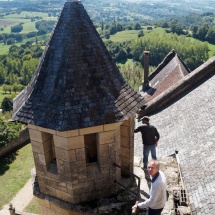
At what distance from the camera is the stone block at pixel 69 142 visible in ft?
21.4

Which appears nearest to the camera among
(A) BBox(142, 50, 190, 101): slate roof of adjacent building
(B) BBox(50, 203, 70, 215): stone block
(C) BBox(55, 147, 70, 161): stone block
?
(C) BBox(55, 147, 70, 161): stone block

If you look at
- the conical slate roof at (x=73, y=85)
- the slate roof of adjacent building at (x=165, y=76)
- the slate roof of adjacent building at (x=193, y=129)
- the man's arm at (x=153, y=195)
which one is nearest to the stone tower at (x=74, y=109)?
the conical slate roof at (x=73, y=85)

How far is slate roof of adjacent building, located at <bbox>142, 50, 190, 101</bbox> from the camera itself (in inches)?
893

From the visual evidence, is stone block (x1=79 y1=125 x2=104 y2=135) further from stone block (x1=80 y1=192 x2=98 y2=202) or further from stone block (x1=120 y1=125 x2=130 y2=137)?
stone block (x1=80 y1=192 x2=98 y2=202)

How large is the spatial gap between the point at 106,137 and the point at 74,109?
116 centimetres

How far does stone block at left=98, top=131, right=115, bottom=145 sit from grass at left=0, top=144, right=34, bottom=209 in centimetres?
1478

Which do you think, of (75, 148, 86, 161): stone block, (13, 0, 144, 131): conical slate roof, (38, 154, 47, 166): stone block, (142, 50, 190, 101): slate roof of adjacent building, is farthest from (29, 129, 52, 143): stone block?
(142, 50, 190, 101): slate roof of adjacent building

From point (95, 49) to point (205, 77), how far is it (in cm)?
1136

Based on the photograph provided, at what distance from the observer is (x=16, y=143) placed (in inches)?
1048

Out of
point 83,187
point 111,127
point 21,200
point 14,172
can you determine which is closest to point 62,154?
point 83,187

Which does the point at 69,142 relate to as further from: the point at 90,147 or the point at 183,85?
the point at 183,85

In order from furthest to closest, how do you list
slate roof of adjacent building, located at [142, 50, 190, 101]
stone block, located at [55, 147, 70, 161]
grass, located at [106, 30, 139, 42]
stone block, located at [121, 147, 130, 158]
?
1. grass, located at [106, 30, 139, 42]
2. slate roof of adjacent building, located at [142, 50, 190, 101]
3. stone block, located at [121, 147, 130, 158]
4. stone block, located at [55, 147, 70, 161]

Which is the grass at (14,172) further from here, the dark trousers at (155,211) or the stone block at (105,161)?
the dark trousers at (155,211)

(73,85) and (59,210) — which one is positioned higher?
(73,85)
